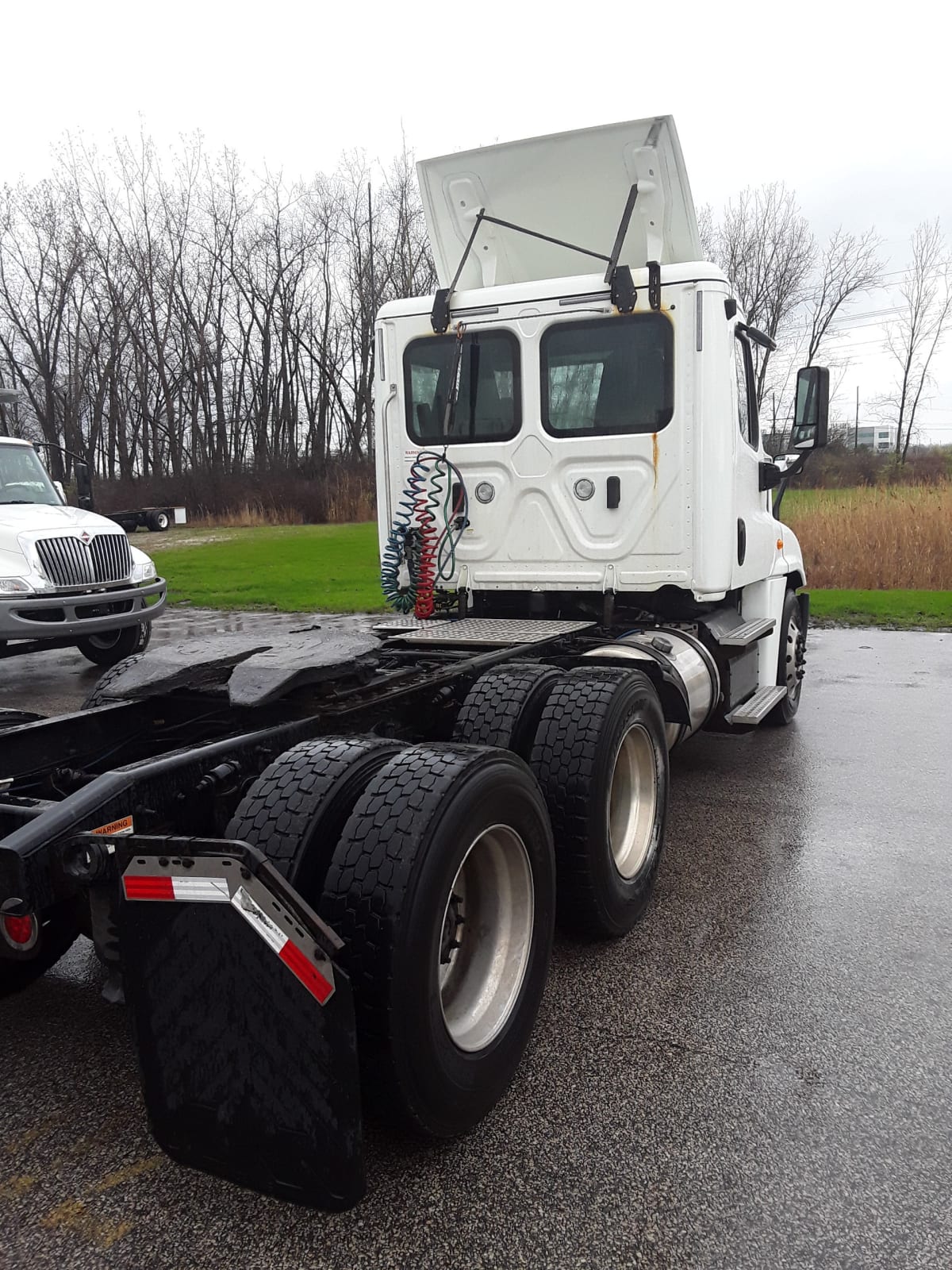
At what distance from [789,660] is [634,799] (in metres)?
3.59

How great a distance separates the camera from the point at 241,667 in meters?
3.38

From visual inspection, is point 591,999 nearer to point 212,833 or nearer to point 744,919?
point 744,919

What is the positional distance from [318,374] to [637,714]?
4361 cm

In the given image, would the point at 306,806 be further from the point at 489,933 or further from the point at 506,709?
the point at 506,709

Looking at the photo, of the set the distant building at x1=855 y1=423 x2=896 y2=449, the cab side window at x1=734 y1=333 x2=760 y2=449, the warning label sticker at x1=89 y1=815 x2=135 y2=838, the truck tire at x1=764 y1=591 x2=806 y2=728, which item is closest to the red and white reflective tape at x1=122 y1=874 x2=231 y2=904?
the warning label sticker at x1=89 y1=815 x2=135 y2=838

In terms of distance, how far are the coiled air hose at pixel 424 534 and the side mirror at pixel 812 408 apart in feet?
7.37

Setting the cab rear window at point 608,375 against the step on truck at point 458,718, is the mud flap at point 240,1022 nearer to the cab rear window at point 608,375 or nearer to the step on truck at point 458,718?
the step on truck at point 458,718

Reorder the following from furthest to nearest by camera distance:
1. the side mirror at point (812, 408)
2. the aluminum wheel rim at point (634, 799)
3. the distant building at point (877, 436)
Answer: the distant building at point (877, 436)
the side mirror at point (812, 408)
the aluminum wheel rim at point (634, 799)

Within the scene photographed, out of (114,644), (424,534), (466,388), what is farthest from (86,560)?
(466,388)

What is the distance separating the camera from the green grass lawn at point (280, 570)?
14.8 m

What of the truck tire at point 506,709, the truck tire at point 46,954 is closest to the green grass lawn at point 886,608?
the truck tire at point 506,709

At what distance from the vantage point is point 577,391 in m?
5.46

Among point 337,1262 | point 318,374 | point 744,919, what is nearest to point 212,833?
point 337,1262

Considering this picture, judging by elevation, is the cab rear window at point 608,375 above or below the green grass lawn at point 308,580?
above
